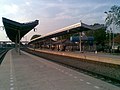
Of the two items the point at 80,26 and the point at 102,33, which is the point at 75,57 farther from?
the point at 102,33

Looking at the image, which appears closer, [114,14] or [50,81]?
[50,81]

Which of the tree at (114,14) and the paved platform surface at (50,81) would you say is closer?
the paved platform surface at (50,81)

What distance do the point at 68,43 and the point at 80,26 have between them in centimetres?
6098

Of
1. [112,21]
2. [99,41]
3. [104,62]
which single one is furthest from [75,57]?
[99,41]

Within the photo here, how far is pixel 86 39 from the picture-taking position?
100 meters

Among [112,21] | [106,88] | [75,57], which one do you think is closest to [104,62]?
[75,57]

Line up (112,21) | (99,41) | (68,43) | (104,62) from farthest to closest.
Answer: (99,41), (68,43), (112,21), (104,62)

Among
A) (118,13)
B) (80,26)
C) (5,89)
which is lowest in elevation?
(5,89)

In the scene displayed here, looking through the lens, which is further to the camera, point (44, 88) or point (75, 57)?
point (75, 57)

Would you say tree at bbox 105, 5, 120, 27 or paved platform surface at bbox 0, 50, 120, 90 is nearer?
paved platform surface at bbox 0, 50, 120, 90

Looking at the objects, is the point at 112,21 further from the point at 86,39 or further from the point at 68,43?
the point at 68,43

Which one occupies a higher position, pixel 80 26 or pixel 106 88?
pixel 80 26

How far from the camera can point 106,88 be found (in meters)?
12.5

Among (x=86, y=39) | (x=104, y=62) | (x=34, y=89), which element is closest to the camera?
(x=34, y=89)
